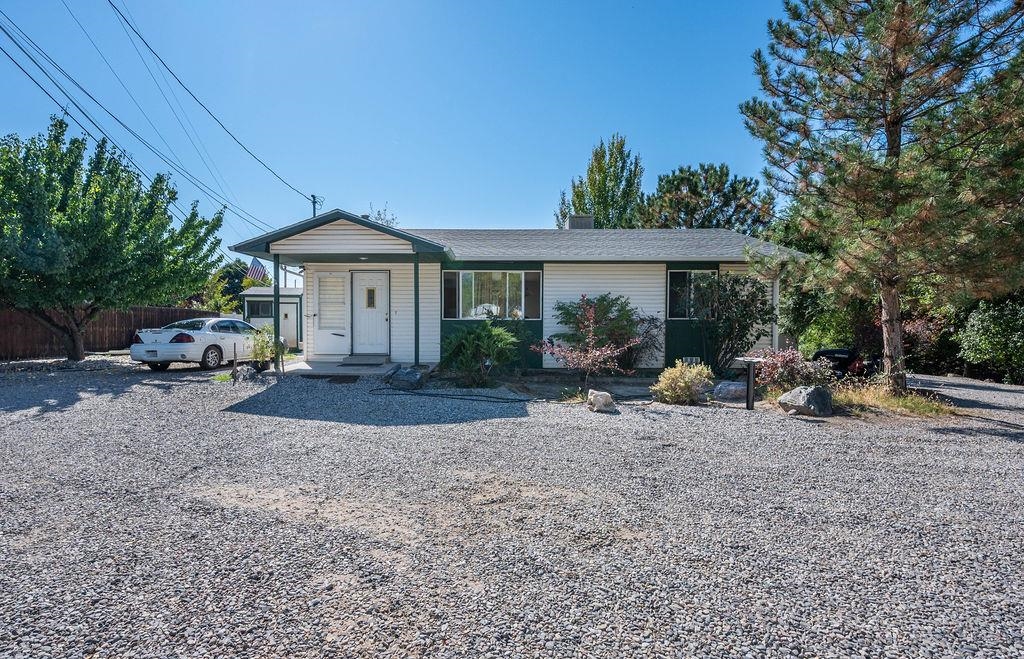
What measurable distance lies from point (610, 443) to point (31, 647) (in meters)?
4.71

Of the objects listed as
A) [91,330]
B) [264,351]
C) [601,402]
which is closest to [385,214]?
[91,330]

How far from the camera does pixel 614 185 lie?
26641mm

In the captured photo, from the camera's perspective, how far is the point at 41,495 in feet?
12.6

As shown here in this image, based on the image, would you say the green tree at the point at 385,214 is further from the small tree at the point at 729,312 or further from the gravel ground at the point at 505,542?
the gravel ground at the point at 505,542

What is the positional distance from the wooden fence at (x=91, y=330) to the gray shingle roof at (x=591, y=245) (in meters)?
9.60

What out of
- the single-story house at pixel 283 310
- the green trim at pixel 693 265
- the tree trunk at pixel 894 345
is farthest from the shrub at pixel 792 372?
the single-story house at pixel 283 310

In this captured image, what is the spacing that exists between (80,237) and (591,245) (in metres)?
11.9

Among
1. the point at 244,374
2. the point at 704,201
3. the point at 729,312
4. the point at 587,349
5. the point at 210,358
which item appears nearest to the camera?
the point at 244,374

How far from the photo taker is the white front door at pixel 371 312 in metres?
12.5

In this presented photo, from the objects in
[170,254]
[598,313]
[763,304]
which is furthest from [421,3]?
[763,304]

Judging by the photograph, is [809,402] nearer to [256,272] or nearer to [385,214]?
[385,214]

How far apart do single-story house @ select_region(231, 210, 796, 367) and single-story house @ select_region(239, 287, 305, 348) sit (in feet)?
26.2

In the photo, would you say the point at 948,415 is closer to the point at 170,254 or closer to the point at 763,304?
the point at 763,304

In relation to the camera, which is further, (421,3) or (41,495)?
(421,3)
